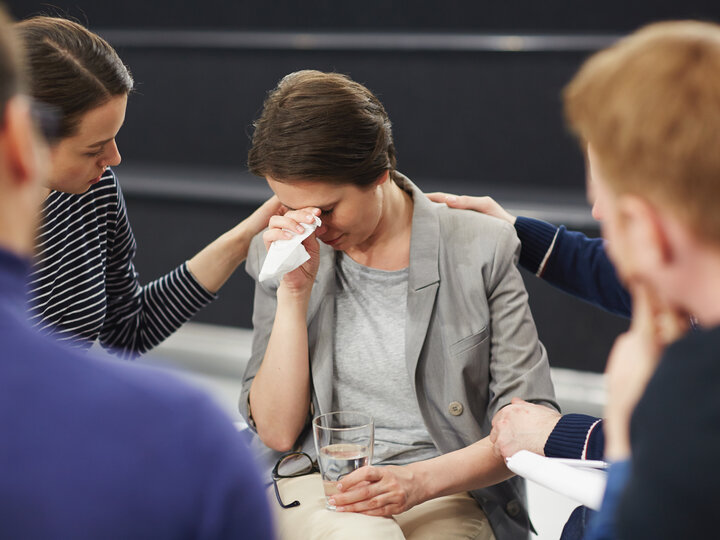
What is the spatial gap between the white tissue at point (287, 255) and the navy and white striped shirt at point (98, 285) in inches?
21.1

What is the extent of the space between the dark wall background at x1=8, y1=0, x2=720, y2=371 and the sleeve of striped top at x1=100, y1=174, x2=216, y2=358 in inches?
51.3

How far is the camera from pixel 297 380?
5.29ft

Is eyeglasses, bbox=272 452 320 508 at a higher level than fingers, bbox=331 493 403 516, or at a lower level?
lower

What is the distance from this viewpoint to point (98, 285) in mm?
1902

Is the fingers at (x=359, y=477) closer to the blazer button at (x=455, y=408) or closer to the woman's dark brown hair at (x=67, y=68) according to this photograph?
the blazer button at (x=455, y=408)

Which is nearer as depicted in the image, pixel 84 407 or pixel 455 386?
pixel 84 407

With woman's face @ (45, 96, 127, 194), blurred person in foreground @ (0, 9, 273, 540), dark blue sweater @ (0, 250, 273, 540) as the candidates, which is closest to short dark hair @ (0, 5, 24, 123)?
blurred person in foreground @ (0, 9, 273, 540)

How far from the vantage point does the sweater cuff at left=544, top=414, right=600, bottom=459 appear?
1378mm

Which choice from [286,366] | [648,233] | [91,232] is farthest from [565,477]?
[91,232]

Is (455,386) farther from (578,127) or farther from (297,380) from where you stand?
(578,127)

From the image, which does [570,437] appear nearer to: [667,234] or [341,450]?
[341,450]

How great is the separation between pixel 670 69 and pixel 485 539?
1.12 metres

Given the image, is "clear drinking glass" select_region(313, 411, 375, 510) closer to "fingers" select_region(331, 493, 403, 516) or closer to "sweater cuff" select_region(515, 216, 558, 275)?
"fingers" select_region(331, 493, 403, 516)

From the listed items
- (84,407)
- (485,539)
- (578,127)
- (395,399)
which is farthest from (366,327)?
(84,407)
